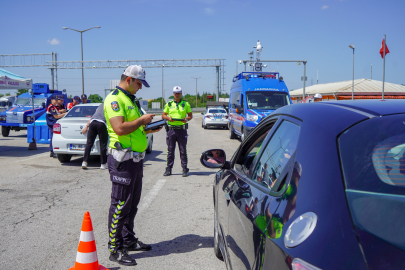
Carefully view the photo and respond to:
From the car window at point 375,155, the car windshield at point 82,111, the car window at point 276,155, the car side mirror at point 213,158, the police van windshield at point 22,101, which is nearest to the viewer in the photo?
the car window at point 375,155

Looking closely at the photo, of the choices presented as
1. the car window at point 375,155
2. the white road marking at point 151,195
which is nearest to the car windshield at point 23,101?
the white road marking at point 151,195

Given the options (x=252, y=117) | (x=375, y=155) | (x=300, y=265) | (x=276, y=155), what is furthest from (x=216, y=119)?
(x=300, y=265)

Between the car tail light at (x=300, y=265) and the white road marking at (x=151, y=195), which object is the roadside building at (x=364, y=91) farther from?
the car tail light at (x=300, y=265)

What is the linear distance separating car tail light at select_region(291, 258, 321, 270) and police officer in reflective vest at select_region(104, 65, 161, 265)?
2485mm

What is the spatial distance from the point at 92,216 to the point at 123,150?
6.59ft

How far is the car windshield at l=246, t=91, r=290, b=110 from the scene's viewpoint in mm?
14700

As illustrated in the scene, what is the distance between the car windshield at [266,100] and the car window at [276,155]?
12.4m

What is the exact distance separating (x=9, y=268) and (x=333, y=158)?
3244 mm

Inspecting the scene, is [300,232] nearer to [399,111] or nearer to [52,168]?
[399,111]

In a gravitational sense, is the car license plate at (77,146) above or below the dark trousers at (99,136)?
below

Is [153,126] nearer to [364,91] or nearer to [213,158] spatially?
[213,158]

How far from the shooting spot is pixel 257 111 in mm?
14289

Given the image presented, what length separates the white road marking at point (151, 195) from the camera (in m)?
5.68

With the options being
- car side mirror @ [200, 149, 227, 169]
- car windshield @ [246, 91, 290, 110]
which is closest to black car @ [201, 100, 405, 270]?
car side mirror @ [200, 149, 227, 169]
